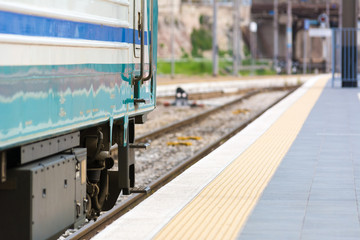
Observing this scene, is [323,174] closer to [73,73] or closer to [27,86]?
[73,73]

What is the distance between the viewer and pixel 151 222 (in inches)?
311

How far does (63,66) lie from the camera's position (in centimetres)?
676

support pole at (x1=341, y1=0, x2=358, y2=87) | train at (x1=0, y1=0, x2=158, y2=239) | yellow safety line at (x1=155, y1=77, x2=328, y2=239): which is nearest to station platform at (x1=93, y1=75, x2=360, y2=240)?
yellow safety line at (x1=155, y1=77, x2=328, y2=239)

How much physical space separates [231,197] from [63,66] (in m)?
3.21

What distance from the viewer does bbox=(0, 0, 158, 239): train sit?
584 centimetres

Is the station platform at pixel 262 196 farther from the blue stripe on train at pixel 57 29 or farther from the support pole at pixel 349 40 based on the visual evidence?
the support pole at pixel 349 40

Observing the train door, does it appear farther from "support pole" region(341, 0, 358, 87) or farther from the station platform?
"support pole" region(341, 0, 358, 87)

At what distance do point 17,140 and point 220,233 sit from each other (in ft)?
7.59

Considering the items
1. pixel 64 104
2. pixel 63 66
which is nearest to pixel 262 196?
pixel 64 104

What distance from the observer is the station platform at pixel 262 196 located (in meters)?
7.55

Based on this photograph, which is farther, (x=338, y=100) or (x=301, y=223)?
(x=338, y=100)

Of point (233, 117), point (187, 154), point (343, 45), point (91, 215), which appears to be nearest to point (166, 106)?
point (233, 117)

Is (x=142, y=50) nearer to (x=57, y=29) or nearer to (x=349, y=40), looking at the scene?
Answer: (x=57, y=29)

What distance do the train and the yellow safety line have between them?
0.88m
